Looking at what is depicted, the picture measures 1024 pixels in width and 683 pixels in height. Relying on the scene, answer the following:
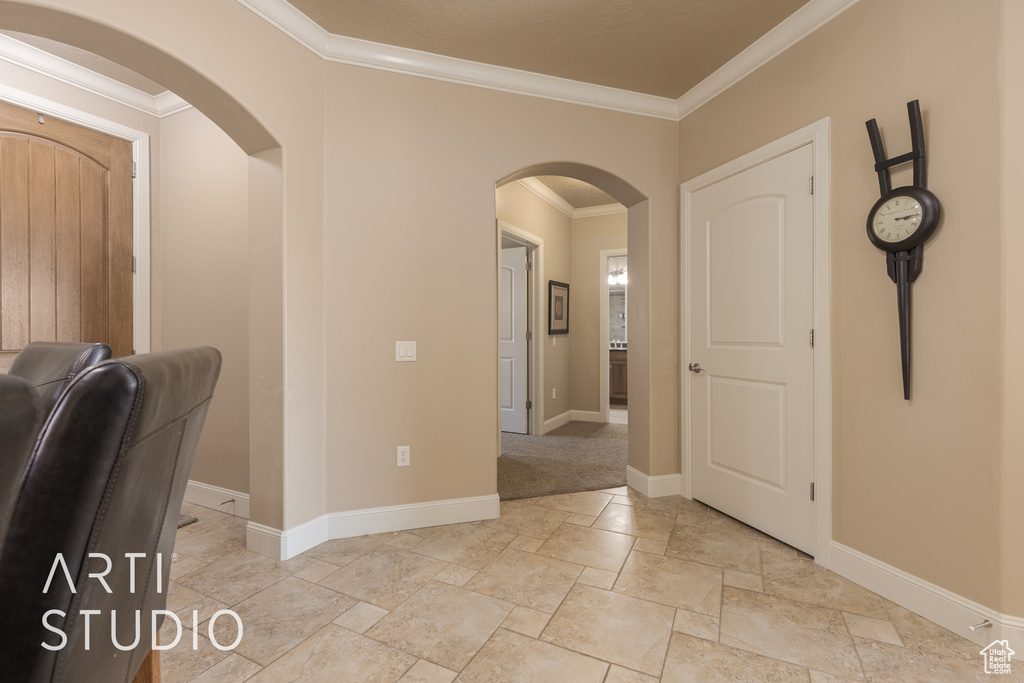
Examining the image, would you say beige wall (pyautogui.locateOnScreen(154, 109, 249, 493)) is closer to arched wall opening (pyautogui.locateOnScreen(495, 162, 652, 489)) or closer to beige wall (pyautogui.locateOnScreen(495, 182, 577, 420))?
arched wall opening (pyautogui.locateOnScreen(495, 162, 652, 489))

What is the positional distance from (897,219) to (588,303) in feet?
13.4

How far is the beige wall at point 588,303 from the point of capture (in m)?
5.84

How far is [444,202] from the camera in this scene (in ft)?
8.99

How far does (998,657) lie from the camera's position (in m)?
→ 1.58

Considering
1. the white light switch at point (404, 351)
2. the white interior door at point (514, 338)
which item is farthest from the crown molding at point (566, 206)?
the white light switch at point (404, 351)

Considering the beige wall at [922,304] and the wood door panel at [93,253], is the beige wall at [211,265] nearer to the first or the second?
the wood door panel at [93,253]

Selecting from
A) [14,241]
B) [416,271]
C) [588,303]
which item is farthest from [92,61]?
[588,303]

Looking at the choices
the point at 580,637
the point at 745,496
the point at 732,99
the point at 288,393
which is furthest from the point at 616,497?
the point at 732,99

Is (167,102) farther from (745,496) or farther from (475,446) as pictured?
(745,496)

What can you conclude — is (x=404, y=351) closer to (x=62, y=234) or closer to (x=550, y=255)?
(x=62, y=234)

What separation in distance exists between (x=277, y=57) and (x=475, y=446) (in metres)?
2.22

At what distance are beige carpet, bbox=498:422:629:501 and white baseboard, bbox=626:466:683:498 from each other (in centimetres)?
24

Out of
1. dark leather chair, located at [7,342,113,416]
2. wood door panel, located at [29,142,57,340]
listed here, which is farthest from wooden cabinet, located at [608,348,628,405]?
dark leather chair, located at [7,342,113,416]
